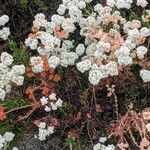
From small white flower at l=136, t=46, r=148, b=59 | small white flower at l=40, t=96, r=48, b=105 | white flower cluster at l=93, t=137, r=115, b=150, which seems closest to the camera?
white flower cluster at l=93, t=137, r=115, b=150

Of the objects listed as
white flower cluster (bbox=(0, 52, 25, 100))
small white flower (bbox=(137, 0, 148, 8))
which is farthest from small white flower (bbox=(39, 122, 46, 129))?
small white flower (bbox=(137, 0, 148, 8))

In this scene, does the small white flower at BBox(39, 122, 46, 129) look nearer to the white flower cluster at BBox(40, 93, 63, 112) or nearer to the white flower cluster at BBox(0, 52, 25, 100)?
the white flower cluster at BBox(40, 93, 63, 112)

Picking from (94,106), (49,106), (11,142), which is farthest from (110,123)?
(11,142)

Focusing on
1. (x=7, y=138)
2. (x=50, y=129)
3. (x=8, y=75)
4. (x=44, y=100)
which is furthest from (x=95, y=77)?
(x=7, y=138)

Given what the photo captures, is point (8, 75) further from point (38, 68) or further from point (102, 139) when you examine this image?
point (102, 139)

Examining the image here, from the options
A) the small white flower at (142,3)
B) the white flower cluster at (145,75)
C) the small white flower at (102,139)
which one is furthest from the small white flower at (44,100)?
the small white flower at (142,3)

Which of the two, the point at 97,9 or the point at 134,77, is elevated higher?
the point at 97,9

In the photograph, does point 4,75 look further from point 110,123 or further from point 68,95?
point 110,123

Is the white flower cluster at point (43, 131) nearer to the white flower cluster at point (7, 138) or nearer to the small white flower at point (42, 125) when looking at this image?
the small white flower at point (42, 125)

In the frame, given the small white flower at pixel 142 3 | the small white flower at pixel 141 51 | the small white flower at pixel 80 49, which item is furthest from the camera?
the small white flower at pixel 142 3
